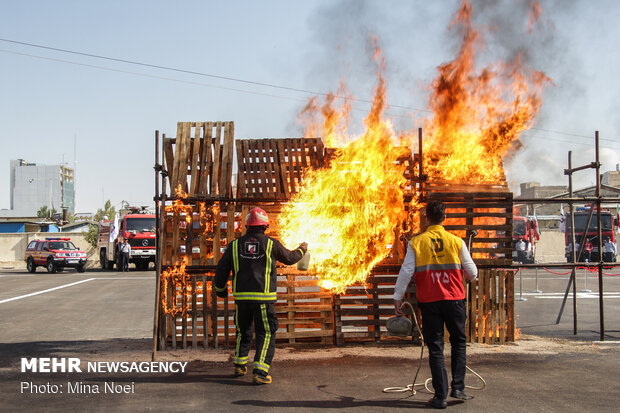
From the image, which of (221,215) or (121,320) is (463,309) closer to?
(221,215)

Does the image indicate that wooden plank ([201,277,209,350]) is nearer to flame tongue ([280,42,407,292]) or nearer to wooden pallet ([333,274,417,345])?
flame tongue ([280,42,407,292])

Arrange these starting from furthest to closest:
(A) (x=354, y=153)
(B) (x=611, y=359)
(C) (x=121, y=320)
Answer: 1. (C) (x=121, y=320)
2. (A) (x=354, y=153)
3. (B) (x=611, y=359)

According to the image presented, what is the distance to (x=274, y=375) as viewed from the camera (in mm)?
6715

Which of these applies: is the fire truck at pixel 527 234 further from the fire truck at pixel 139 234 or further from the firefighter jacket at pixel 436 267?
the firefighter jacket at pixel 436 267

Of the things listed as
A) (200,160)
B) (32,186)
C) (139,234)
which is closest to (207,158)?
(200,160)

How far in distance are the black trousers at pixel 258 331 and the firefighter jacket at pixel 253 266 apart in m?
0.11

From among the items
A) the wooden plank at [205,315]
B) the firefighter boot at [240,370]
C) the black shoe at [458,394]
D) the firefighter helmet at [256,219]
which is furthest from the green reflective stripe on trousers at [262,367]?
the wooden plank at [205,315]

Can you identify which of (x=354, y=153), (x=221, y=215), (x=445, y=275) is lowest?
(x=445, y=275)

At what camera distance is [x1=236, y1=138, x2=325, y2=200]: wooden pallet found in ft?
28.5

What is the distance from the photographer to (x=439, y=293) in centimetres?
564

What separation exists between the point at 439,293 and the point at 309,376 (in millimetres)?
2002

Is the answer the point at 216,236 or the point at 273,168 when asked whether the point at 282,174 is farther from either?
the point at 216,236

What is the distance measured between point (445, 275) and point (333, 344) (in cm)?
328

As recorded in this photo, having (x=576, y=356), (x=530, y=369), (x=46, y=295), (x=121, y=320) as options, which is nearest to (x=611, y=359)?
(x=576, y=356)
